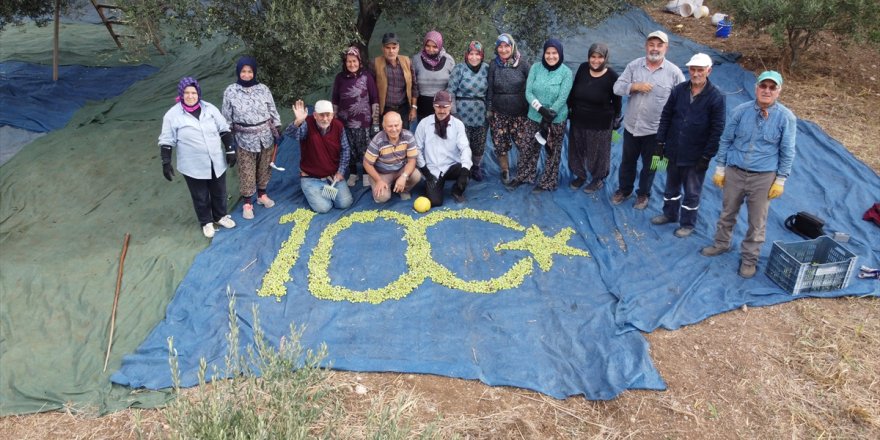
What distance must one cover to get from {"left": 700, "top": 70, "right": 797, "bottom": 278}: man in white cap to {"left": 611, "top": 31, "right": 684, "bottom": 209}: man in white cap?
944 millimetres

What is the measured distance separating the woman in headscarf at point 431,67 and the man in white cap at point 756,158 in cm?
341

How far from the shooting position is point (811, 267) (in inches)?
233

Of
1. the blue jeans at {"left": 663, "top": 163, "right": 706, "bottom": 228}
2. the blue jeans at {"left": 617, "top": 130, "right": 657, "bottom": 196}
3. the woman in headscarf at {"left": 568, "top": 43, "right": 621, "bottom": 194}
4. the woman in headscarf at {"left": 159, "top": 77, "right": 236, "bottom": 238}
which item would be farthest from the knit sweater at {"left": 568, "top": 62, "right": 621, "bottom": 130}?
the woman in headscarf at {"left": 159, "top": 77, "right": 236, "bottom": 238}

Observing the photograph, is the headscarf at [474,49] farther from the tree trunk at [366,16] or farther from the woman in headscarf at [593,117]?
the tree trunk at [366,16]

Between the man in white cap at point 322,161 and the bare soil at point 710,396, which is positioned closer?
the bare soil at point 710,396

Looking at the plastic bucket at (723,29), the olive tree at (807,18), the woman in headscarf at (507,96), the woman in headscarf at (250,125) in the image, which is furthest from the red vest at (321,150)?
the plastic bucket at (723,29)

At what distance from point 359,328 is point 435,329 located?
29.3 inches

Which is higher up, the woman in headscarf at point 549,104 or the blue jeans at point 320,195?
the woman in headscarf at point 549,104

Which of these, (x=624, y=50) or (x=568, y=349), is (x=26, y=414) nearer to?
(x=568, y=349)

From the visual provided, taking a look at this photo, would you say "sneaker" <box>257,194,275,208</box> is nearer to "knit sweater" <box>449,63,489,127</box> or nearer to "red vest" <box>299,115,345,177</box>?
"red vest" <box>299,115,345,177</box>

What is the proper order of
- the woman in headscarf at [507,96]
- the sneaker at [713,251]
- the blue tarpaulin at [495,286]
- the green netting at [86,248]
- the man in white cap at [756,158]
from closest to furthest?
1. the green netting at [86,248]
2. the blue tarpaulin at [495,286]
3. the man in white cap at [756,158]
4. the sneaker at [713,251]
5. the woman in headscarf at [507,96]

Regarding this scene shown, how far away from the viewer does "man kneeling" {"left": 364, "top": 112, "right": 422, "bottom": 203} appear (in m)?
7.55

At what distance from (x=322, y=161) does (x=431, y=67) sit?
6.07 feet

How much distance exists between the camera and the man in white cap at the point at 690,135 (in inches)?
248
